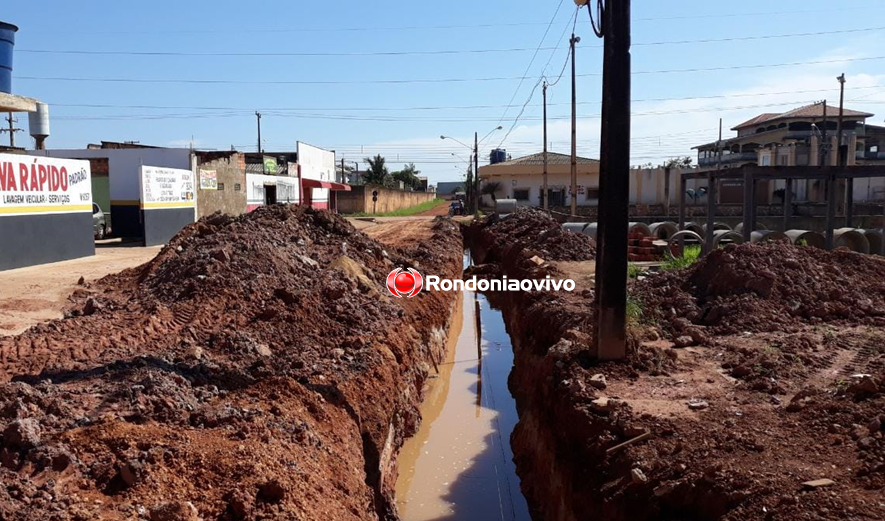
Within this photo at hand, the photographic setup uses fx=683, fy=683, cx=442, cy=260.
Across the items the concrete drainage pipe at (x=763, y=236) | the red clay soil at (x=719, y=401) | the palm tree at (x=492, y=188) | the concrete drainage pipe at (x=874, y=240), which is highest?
the palm tree at (x=492, y=188)

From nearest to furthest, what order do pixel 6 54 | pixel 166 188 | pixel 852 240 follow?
pixel 6 54
pixel 852 240
pixel 166 188

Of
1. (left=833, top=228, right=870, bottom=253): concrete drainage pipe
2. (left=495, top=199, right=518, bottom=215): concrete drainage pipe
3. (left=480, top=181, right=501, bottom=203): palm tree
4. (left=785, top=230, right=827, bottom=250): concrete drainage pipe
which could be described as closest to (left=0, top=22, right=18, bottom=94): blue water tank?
Answer: (left=785, top=230, right=827, bottom=250): concrete drainage pipe

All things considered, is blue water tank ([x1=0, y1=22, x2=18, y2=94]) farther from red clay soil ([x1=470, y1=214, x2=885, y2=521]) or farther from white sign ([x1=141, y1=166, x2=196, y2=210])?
red clay soil ([x1=470, y1=214, x2=885, y2=521])

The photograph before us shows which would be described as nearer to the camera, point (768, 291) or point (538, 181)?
point (768, 291)

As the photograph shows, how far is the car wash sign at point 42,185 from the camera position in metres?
15.4

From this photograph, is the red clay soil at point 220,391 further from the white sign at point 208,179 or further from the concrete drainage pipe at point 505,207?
the concrete drainage pipe at point 505,207

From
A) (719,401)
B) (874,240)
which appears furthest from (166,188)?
(874,240)

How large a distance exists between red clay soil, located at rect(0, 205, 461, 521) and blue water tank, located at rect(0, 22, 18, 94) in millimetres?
4669

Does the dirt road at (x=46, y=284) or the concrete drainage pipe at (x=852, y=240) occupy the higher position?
the concrete drainage pipe at (x=852, y=240)

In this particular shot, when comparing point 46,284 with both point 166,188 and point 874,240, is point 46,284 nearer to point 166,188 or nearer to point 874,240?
point 166,188

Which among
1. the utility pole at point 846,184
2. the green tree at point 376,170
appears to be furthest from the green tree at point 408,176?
the utility pole at point 846,184

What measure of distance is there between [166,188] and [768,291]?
19711 mm

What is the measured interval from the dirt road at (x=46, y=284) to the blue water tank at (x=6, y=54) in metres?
3.90

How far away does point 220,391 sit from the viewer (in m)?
6.39
